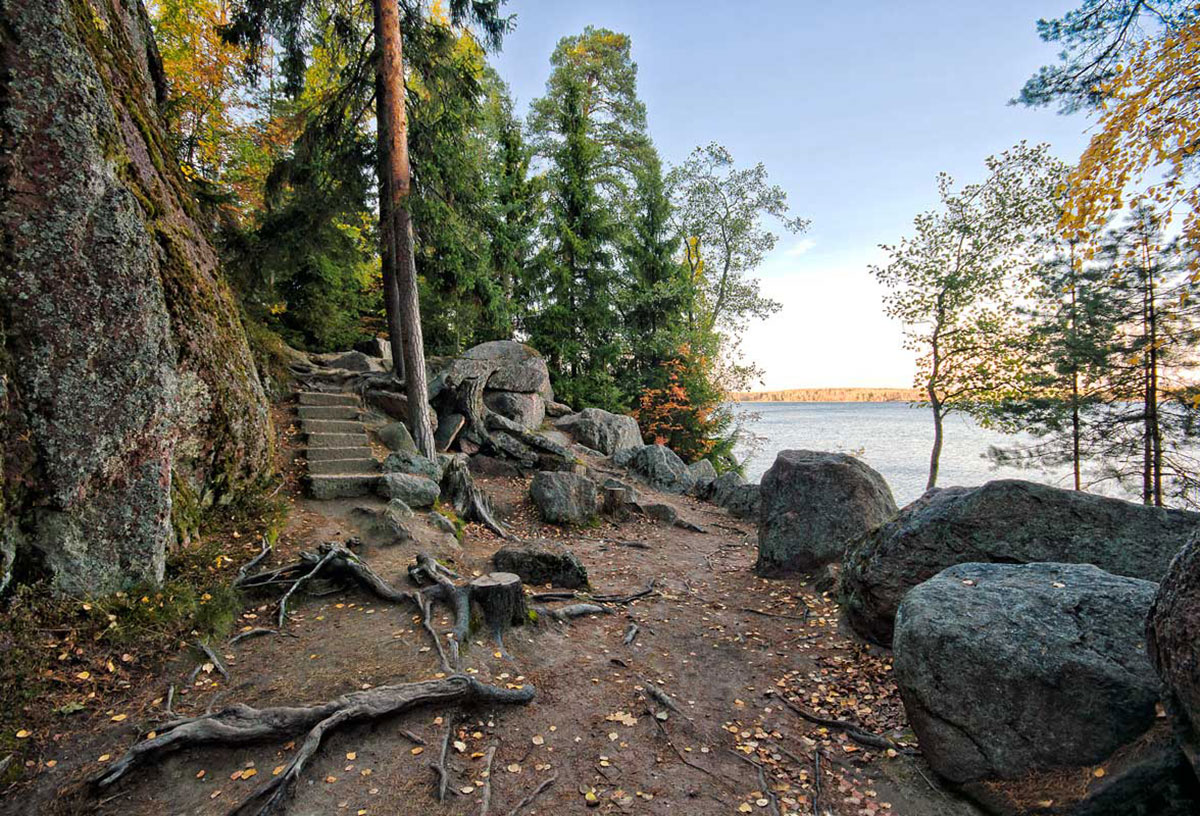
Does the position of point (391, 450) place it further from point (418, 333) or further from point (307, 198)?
point (307, 198)

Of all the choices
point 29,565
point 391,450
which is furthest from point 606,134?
point 29,565

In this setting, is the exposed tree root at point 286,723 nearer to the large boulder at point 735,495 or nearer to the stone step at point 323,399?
the stone step at point 323,399

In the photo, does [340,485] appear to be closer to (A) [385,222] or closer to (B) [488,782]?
(A) [385,222]

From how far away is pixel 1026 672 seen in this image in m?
2.92

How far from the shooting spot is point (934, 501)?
4934mm

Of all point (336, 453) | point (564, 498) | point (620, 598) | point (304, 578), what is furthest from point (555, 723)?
point (336, 453)

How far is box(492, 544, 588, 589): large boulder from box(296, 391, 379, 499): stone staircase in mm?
2758

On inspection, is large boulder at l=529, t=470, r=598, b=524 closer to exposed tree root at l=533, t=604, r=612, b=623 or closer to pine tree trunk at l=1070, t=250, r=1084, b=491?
exposed tree root at l=533, t=604, r=612, b=623

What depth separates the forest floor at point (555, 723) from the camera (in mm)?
2834

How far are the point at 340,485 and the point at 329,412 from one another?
285 cm

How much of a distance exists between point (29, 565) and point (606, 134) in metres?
20.8

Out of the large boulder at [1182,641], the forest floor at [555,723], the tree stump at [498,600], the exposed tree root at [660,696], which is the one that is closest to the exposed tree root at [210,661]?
the forest floor at [555,723]

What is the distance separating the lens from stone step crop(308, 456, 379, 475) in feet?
25.4

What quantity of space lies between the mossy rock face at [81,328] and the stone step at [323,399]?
5.09 metres
